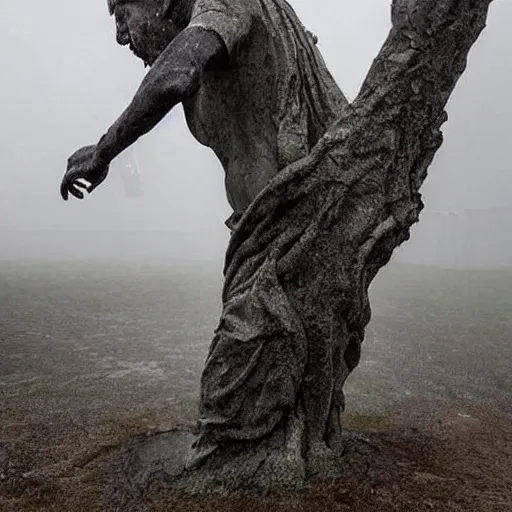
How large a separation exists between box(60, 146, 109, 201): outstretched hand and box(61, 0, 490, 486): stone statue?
0.03ft

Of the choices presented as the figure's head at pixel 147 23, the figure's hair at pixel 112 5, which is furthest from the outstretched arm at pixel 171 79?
the figure's hair at pixel 112 5

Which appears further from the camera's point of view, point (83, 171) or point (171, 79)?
point (83, 171)

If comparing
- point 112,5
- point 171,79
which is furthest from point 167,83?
point 112,5

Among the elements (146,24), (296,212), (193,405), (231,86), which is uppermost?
(146,24)

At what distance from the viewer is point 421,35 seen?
2.63 metres

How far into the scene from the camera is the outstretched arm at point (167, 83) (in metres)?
2.49

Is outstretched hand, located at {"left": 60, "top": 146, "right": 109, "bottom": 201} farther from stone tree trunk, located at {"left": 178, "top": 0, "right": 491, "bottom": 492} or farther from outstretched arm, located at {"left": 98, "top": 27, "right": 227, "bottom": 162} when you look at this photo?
stone tree trunk, located at {"left": 178, "top": 0, "right": 491, "bottom": 492}

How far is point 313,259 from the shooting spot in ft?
8.90

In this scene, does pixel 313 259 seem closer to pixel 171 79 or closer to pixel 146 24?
pixel 171 79

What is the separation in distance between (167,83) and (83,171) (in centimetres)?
71

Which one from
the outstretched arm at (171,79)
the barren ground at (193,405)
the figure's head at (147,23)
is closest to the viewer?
the outstretched arm at (171,79)

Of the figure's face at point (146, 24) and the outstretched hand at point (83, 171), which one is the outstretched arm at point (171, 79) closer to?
the outstretched hand at point (83, 171)

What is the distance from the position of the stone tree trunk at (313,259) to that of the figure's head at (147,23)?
108cm

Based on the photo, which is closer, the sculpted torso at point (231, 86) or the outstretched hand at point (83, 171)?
the sculpted torso at point (231, 86)
